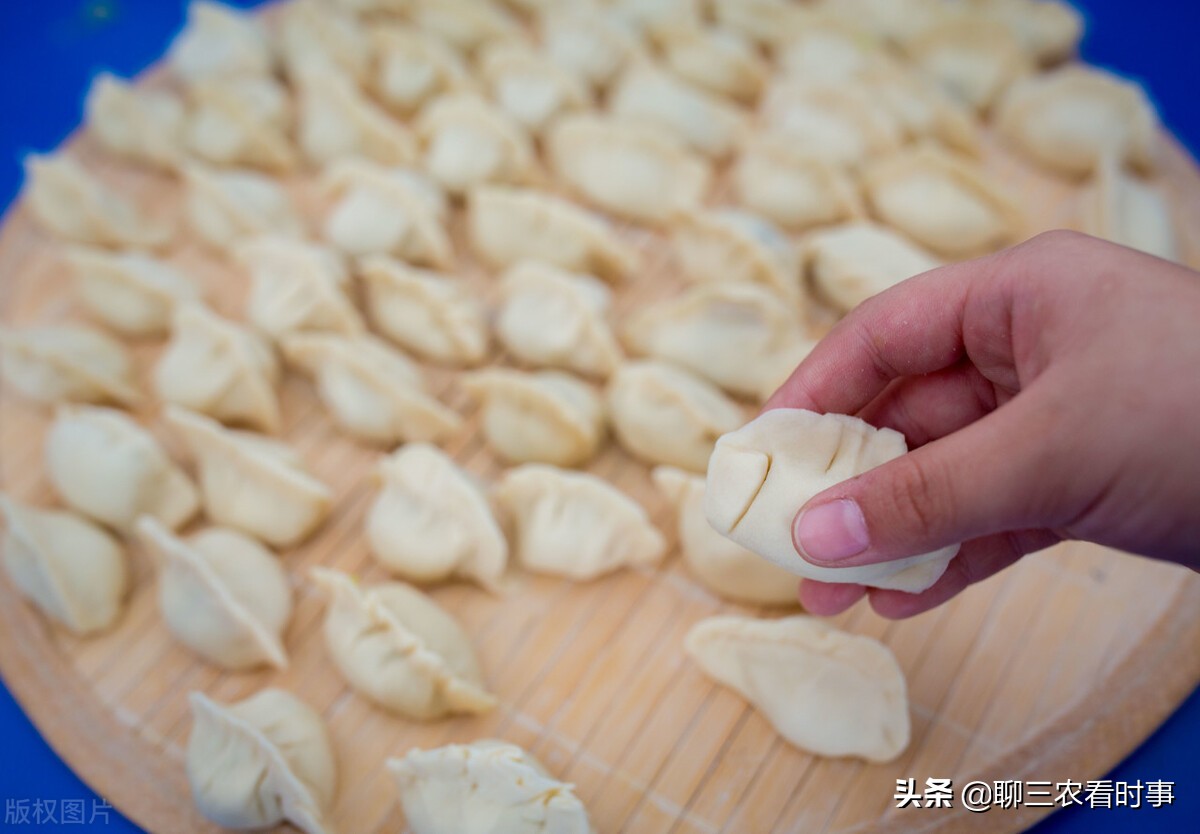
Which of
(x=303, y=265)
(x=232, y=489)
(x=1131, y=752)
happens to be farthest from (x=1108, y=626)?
(x=303, y=265)

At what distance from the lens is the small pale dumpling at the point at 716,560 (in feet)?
4.87

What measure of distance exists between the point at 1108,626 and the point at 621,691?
0.80 m

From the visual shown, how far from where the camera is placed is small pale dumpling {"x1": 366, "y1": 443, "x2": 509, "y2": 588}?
154cm

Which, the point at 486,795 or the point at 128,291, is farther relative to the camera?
the point at 128,291

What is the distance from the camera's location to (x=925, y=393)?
1238mm

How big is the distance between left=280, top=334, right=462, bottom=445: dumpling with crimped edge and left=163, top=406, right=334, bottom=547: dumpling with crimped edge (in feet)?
0.49

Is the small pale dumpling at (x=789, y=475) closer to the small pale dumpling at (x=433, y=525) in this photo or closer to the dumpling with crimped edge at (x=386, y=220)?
the small pale dumpling at (x=433, y=525)

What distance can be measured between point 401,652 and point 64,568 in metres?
0.60

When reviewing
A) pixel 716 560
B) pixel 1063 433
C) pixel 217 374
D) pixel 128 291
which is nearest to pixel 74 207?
pixel 128 291

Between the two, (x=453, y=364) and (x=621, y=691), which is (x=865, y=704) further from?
(x=453, y=364)

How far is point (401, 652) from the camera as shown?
1.39 m

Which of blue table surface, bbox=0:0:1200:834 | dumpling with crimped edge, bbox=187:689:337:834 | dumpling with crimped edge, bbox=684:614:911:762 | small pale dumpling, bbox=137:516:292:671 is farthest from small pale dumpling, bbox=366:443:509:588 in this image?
blue table surface, bbox=0:0:1200:834

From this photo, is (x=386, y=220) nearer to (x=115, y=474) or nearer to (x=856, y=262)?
(x=115, y=474)

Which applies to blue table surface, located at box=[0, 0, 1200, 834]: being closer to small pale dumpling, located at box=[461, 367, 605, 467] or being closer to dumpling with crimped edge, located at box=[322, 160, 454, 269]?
dumpling with crimped edge, located at box=[322, 160, 454, 269]
